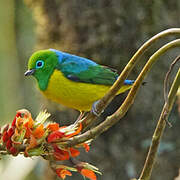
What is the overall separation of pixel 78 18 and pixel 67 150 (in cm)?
368

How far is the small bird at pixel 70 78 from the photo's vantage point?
109 inches

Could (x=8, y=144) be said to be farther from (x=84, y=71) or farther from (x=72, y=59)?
(x=72, y=59)

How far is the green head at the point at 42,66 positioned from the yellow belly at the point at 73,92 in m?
0.04

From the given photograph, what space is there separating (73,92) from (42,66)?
11.3 inches

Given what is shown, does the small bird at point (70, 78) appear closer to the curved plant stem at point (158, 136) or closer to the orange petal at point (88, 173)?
the orange petal at point (88, 173)

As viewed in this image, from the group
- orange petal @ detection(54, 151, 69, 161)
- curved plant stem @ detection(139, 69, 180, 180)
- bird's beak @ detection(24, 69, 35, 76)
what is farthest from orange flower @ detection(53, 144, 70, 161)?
bird's beak @ detection(24, 69, 35, 76)

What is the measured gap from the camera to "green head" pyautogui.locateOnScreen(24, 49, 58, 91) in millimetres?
2885

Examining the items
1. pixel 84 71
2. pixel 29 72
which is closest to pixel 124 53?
pixel 84 71

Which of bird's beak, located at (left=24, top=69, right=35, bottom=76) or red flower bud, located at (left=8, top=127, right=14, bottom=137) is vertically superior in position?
red flower bud, located at (left=8, top=127, right=14, bottom=137)

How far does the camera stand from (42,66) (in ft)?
9.69

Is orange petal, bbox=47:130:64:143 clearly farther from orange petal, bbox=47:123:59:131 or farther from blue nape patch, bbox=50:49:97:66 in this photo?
blue nape patch, bbox=50:49:97:66

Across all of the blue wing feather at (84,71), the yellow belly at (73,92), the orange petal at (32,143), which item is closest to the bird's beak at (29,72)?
the yellow belly at (73,92)

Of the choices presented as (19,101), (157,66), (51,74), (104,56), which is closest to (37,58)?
(51,74)

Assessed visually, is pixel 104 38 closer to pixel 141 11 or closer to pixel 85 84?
pixel 141 11
